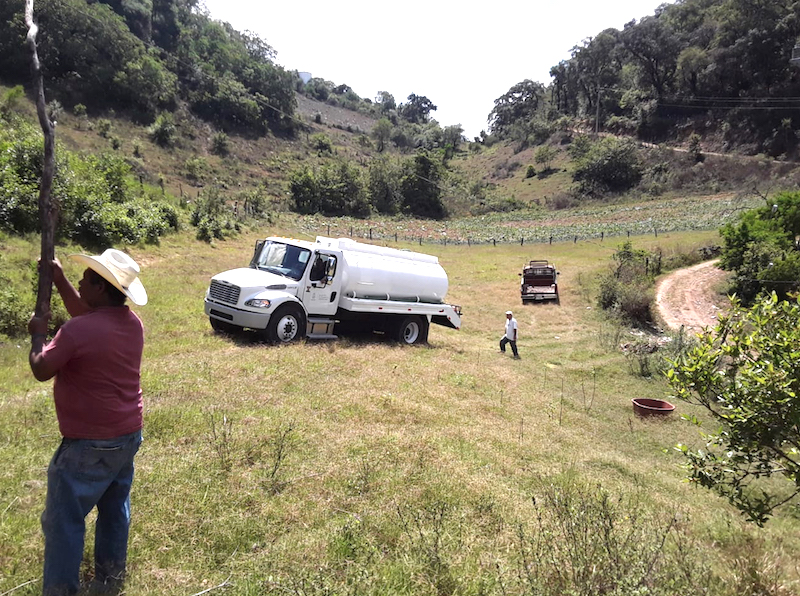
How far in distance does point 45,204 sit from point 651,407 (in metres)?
12.0

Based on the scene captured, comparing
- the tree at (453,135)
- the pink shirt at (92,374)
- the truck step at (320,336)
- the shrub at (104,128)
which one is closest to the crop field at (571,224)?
the shrub at (104,128)

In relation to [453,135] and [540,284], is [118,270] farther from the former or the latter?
[453,135]

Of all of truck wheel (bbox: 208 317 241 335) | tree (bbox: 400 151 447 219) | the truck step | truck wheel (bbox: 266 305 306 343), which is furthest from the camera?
tree (bbox: 400 151 447 219)

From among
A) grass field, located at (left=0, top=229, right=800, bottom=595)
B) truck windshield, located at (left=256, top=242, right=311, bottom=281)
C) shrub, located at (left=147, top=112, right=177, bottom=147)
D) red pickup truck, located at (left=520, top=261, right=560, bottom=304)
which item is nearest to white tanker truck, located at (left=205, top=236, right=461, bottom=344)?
truck windshield, located at (left=256, top=242, right=311, bottom=281)

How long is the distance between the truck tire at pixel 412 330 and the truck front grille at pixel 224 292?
530cm

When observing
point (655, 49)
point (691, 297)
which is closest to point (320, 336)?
point (691, 297)

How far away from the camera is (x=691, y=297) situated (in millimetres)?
22688

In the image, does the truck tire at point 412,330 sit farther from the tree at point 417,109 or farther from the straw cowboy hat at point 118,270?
the tree at point 417,109

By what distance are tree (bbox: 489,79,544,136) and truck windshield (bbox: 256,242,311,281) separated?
120 metres

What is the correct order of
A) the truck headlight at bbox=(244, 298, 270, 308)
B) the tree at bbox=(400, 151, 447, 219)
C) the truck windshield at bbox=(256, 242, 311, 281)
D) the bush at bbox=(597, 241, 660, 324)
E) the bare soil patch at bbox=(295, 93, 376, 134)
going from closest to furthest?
the truck headlight at bbox=(244, 298, 270, 308), the truck windshield at bbox=(256, 242, 311, 281), the bush at bbox=(597, 241, 660, 324), the tree at bbox=(400, 151, 447, 219), the bare soil patch at bbox=(295, 93, 376, 134)

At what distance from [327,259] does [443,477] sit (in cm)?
798

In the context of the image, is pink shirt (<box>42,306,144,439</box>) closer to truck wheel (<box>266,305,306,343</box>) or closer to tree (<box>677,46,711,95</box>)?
truck wheel (<box>266,305,306,343</box>)

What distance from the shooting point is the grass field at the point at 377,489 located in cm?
358

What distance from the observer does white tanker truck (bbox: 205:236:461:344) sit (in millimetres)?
10945
